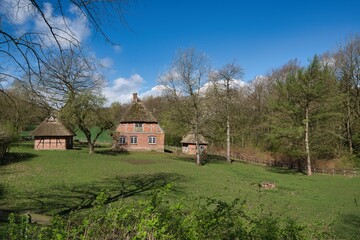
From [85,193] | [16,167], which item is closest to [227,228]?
[85,193]

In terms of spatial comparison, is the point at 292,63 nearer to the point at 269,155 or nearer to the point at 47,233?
the point at 269,155

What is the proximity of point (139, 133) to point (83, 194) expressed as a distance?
3145 cm

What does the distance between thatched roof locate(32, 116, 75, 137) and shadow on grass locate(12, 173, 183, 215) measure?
842 inches

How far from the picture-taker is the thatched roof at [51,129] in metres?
37.2

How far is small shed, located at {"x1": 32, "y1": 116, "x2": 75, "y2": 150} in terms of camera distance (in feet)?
123

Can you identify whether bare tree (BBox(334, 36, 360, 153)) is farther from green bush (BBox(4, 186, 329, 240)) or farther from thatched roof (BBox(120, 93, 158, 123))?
green bush (BBox(4, 186, 329, 240))

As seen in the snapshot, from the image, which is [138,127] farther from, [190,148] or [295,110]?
[295,110]

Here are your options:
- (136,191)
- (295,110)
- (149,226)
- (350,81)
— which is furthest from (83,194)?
(350,81)

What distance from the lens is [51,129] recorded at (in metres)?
38.0

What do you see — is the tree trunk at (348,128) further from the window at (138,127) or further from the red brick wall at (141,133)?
the window at (138,127)

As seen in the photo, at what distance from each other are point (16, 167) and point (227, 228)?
71.2 feet

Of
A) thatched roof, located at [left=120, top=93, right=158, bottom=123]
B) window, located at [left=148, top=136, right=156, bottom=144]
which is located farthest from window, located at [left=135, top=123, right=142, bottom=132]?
window, located at [left=148, top=136, right=156, bottom=144]

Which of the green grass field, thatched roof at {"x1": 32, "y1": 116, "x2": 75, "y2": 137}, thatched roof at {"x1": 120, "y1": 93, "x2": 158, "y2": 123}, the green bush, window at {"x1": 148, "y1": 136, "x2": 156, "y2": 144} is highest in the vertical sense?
thatched roof at {"x1": 120, "y1": 93, "x2": 158, "y2": 123}

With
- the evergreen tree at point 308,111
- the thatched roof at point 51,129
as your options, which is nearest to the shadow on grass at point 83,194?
the evergreen tree at point 308,111
